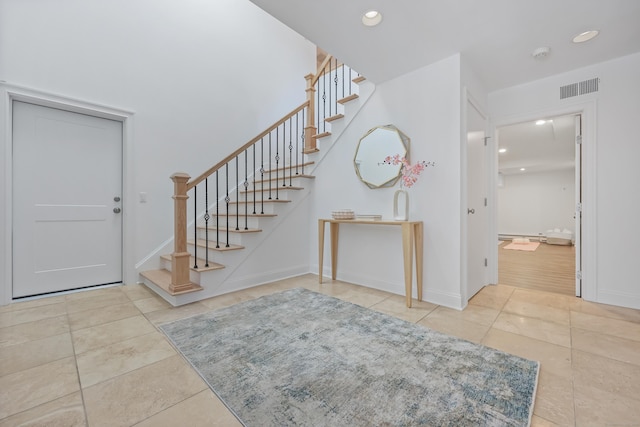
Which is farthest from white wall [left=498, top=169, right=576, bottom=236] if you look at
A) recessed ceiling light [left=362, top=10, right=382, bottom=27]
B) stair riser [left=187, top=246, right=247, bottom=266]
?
stair riser [left=187, top=246, right=247, bottom=266]

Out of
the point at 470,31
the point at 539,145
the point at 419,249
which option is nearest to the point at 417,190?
the point at 419,249

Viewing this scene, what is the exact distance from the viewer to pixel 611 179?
261 centimetres

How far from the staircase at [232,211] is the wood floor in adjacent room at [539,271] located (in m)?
2.99

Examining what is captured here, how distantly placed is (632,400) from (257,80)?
5201 mm

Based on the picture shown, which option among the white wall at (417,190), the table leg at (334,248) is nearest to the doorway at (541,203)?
the white wall at (417,190)

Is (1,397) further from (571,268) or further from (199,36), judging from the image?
(571,268)

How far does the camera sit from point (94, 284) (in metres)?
3.04

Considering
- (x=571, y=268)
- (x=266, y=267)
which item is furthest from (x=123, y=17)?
(x=571, y=268)

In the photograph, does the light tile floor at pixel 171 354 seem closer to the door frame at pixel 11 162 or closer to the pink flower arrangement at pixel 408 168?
the door frame at pixel 11 162

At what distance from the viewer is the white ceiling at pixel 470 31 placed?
75.1 inches

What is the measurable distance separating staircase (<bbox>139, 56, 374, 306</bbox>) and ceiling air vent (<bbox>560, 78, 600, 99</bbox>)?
206cm

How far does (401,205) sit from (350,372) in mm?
1839

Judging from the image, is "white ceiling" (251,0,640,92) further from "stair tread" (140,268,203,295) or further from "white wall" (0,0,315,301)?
"stair tread" (140,268,203,295)

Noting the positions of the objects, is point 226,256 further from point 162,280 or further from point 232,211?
point 232,211
